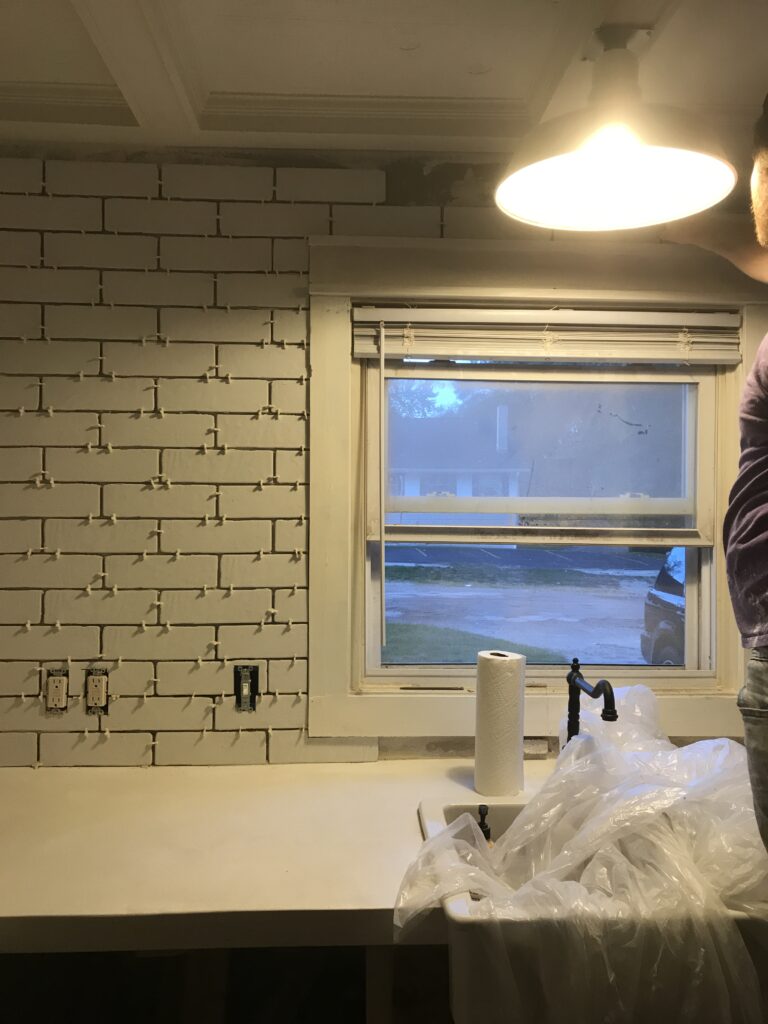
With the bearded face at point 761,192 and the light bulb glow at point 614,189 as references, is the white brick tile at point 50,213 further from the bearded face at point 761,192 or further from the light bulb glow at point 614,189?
the bearded face at point 761,192

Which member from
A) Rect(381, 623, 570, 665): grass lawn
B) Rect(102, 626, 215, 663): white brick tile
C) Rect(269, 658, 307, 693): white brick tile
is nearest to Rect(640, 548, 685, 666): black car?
Rect(381, 623, 570, 665): grass lawn

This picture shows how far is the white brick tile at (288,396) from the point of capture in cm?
199

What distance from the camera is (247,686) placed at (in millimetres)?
1972

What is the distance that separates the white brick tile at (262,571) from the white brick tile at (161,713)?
0.34m

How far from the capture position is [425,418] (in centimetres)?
211

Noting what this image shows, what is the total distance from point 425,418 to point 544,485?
0.40 meters

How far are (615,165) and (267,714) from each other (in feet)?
5.14

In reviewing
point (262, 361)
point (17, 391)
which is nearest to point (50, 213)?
point (17, 391)

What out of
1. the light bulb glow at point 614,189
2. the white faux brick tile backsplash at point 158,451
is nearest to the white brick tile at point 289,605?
the white faux brick tile backsplash at point 158,451

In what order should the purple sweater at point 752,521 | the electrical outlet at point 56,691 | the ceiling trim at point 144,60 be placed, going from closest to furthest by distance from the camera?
the purple sweater at point 752,521 → the ceiling trim at point 144,60 → the electrical outlet at point 56,691

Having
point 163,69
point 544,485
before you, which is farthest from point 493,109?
point 544,485

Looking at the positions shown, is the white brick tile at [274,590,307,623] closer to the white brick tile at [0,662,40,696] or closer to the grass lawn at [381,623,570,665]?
the grass lawn at [381,623,570,665]

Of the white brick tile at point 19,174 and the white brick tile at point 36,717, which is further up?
the white brick tile at point 19,174

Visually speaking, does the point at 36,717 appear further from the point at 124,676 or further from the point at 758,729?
the point at 758,729
